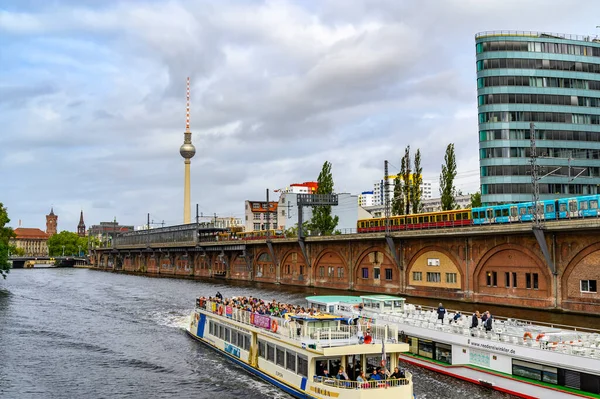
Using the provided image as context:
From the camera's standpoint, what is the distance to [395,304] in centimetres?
4122

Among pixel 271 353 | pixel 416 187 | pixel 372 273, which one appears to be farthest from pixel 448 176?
pixel 271 353

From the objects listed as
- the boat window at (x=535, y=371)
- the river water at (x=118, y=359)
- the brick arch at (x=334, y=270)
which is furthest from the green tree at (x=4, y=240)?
the boat window at (x=535, y=371)

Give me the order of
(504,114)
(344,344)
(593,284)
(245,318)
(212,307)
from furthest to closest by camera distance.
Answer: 1. (504,114)
2. (593,284)
3. (212,307)
4. (245,318)
5. (344,344)

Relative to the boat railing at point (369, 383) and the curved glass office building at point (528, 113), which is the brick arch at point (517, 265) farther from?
the boat railing at point (369, 383)

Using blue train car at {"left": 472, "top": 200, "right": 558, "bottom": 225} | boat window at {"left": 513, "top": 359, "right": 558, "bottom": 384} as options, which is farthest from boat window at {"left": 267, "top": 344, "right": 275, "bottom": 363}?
blue train car at {"left": 472, "top": 200, "right": 558, "bottom": 225}

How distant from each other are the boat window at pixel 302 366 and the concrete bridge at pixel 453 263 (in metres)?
30.3

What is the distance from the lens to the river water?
3152cm

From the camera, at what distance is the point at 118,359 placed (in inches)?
1572

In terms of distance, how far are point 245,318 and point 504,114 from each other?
6318cm

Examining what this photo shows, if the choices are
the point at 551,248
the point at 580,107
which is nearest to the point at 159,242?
the point at 580,107

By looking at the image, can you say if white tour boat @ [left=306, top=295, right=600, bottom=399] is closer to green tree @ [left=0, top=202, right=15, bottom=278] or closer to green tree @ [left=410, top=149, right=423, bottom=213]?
green tree @ [left=410, top=149, right=423, bottom=213]

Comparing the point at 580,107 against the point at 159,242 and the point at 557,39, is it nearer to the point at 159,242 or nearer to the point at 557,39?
the point at 557,39

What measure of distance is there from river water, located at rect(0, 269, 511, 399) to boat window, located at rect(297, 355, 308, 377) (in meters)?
2.02

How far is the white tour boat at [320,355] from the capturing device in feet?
83.7
